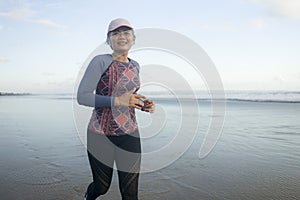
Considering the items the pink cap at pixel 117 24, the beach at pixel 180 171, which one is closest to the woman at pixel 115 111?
the pink cap at pixel 117 24

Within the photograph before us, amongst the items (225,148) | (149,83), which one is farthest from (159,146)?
(149,83)

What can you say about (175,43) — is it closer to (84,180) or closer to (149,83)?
(149,83)

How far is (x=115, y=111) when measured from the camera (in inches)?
101

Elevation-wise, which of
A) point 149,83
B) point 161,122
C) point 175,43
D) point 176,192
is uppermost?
point 175,43

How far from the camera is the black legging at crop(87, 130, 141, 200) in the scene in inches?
103

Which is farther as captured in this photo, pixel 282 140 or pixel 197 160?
pixel 282 140

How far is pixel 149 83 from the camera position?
3141 millimetres

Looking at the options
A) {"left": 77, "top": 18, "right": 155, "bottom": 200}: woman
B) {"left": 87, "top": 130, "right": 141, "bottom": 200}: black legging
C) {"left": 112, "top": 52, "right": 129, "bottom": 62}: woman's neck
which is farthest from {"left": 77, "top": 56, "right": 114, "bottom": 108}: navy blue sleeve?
{"left": 87, "top": 130, "right": 141, "bottom": 200}: black legging

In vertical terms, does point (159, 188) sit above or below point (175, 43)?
below

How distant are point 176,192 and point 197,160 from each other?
161 cm

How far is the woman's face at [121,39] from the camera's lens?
2.61 meters

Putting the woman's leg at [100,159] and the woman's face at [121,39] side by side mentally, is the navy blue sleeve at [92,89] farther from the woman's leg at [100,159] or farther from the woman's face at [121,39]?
the woman's leg at [100,159]

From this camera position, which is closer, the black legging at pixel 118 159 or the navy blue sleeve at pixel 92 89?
the navy blue sleeve at pixel 92 89

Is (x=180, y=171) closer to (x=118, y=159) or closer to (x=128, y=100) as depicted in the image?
(x=118, y=159)
